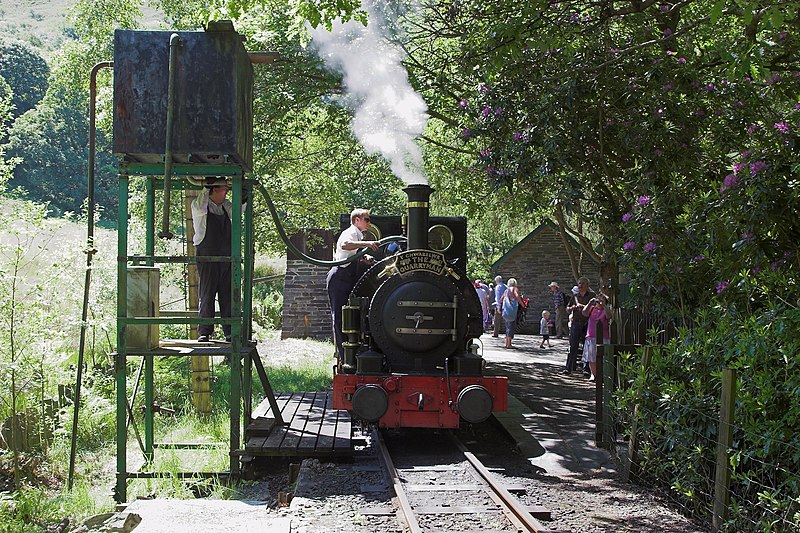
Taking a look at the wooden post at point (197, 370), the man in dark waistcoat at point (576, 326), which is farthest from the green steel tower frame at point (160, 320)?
the man in dark waistcoat at point (576, 326)

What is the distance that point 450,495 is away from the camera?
647 cm

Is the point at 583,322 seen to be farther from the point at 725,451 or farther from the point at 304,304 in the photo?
the point at 725,451

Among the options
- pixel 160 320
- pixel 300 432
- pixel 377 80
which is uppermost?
pixel 377 80

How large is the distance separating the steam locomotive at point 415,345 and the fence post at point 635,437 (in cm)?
134

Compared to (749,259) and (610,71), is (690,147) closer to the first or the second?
(610,71)

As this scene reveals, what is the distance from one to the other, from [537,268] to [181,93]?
23.7 metres

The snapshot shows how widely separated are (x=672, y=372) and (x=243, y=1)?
19.8ft

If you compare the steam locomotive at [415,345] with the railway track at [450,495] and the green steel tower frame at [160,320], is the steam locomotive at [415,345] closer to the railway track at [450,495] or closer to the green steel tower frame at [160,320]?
the railway track at [450,495]

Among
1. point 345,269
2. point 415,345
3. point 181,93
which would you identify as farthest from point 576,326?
point 181,93

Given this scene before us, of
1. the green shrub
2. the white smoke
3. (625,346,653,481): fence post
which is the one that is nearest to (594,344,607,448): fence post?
the green shrub

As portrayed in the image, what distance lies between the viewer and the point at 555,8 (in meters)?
9.66

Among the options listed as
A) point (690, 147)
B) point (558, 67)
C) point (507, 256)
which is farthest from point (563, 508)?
point (507, 256)

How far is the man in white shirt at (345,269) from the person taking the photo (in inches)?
365

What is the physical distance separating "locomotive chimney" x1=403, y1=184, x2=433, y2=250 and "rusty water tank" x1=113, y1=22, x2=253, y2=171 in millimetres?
2059
